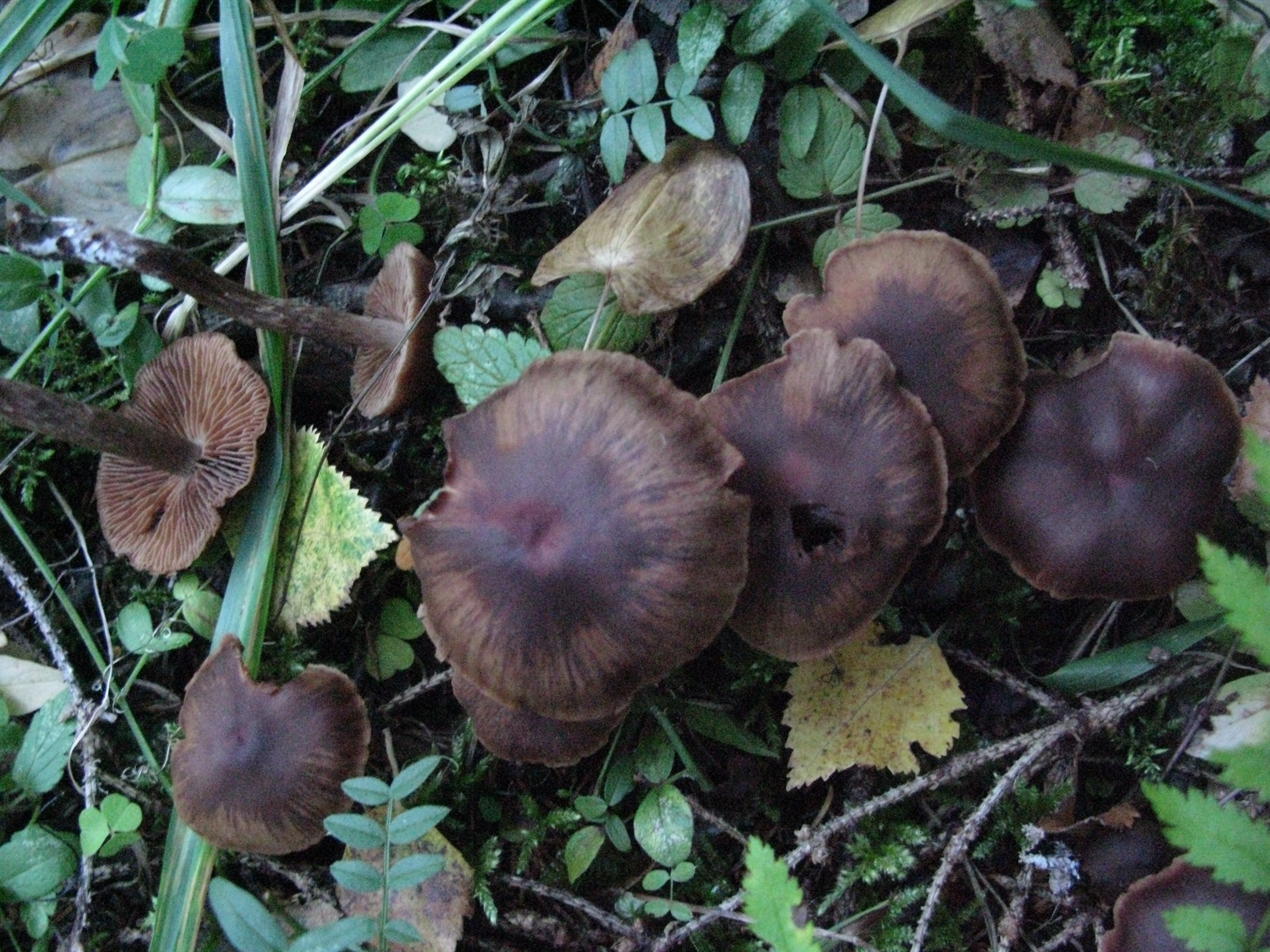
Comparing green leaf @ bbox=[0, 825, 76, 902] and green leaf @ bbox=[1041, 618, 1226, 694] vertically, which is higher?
green leaf @ bbox=[0, 825, 76, 902]

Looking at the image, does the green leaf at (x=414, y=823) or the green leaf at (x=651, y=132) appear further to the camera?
the green leaf at (x=651, y=132)

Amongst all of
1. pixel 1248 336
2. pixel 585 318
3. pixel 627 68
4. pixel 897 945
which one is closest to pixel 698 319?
pixel 585 318

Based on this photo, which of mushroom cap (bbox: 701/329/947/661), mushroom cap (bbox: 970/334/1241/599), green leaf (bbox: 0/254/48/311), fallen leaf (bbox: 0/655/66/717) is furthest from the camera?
fallen leaf (bbox: 0/655/66/717)

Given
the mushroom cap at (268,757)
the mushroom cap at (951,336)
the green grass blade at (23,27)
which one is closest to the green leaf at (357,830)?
the mushroom cap at (268,757)

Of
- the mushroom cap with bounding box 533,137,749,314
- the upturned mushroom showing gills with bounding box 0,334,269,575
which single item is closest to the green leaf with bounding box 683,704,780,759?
the mushroom cap with bounding box 533,137,749,314

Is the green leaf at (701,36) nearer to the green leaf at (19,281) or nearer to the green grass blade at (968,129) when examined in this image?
the green grass blade at (968,129)

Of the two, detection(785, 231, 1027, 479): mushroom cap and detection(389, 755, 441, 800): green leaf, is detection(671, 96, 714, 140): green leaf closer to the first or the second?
detection(785, 231, 1027, 479): mushroom cap
